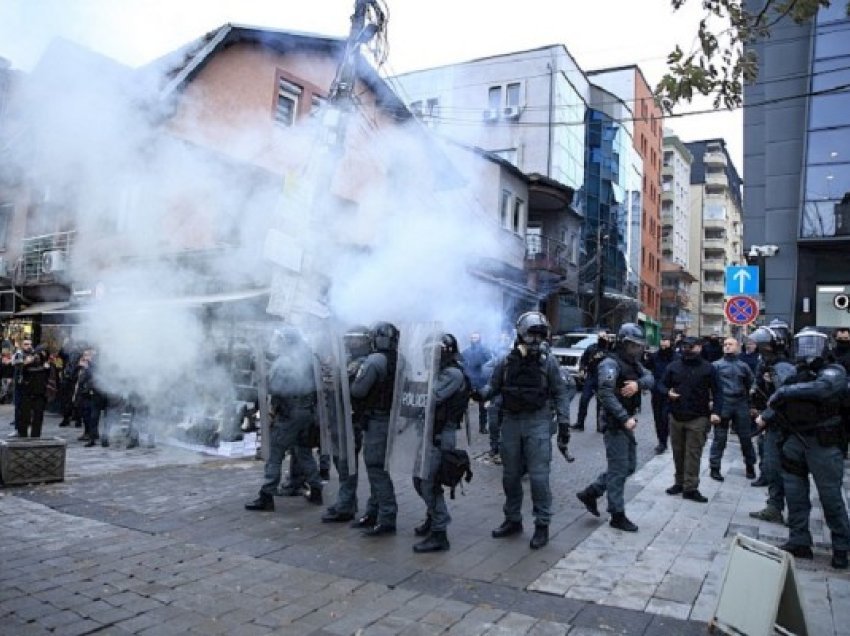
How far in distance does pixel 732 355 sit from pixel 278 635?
6.69 m

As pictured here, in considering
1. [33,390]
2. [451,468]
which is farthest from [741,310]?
[33,390]

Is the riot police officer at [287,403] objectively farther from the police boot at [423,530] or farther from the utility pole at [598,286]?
the utility pole at [598,286]

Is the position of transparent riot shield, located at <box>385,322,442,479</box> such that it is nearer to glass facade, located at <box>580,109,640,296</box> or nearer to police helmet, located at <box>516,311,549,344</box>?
police helmet, located at <box>516,311,549,344</box>

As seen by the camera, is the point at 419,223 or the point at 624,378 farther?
the point at 419,223

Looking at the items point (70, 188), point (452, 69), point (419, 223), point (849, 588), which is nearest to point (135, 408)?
point (70, 188)

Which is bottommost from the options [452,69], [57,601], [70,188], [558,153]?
[57,601]

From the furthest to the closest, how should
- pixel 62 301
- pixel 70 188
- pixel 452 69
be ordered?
pixel 452 69, pixel 62 301, pixel 70 188

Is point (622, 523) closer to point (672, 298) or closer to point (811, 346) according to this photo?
point (811, 346)

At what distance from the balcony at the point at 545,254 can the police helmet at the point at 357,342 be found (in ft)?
48.3

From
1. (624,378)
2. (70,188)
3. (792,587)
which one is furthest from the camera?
(70,188)

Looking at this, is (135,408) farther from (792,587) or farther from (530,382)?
(792,587)

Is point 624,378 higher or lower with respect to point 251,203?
lower

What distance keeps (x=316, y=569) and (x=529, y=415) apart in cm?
212

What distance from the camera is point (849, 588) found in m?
4.22
